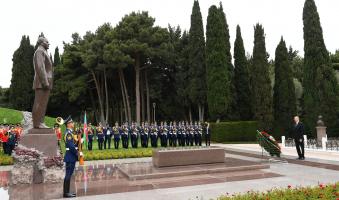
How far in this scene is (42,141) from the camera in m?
9.27

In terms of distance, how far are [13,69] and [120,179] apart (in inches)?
1636

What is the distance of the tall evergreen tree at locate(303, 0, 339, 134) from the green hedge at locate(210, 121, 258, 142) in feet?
15.6

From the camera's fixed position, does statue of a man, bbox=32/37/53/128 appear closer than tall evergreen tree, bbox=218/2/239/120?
Yes

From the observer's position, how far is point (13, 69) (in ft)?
145

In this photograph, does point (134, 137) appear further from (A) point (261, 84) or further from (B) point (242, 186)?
(A) point (261, 84)

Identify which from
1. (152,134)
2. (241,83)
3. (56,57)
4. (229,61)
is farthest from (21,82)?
(152,134)

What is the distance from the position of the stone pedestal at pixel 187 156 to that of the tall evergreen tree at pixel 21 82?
124ft

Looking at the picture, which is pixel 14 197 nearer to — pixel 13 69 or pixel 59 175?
pixel 59 175

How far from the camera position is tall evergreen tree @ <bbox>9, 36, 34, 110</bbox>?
1671 inches

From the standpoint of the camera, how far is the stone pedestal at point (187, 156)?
10.0m

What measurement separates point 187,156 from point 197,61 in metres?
22.1

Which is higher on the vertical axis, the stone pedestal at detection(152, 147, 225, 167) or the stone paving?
the stone pedestal at detection(152, 147, 225, 167)

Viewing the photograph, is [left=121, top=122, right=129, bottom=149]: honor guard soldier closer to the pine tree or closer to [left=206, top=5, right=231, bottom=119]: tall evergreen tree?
[left=206, top=5, right=231, bottom=119]: tall evergreen tree

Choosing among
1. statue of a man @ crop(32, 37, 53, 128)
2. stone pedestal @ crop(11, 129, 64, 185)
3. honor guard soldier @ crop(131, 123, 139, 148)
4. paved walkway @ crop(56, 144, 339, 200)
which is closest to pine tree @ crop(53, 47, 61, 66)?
honor guard soldier @ crop(131, 123, 139, 148)
